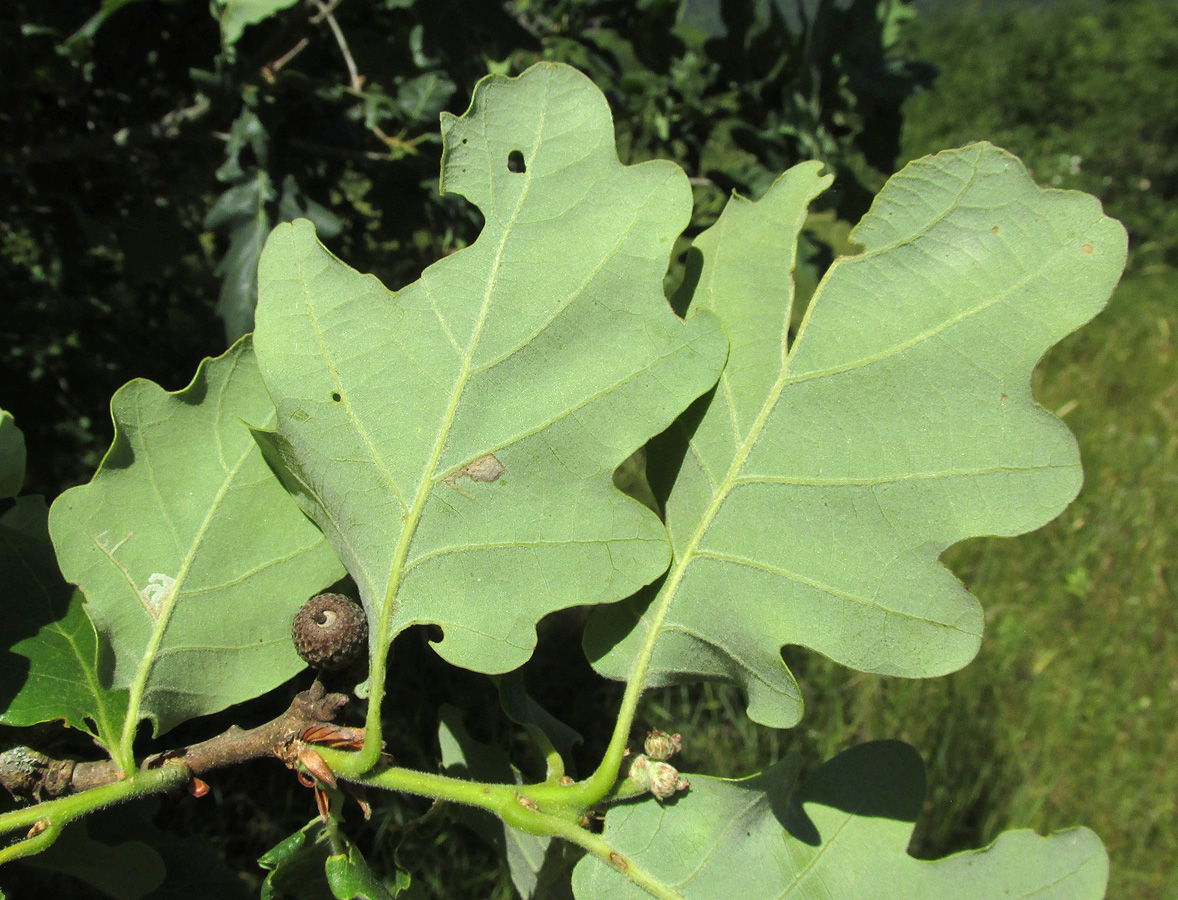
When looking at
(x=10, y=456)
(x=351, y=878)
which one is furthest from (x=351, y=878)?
(x=10, y=456)

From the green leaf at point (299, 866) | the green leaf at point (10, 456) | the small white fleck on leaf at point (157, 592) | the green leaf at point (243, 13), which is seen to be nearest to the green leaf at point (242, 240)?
the green leaf at point (243, 13)

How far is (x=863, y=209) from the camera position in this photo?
72.9 inches

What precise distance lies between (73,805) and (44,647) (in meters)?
0.19

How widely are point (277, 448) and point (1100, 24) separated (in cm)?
1386

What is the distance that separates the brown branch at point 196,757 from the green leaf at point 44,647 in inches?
1.6

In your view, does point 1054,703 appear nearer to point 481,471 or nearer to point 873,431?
point 873,431

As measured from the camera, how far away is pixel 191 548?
92 cm

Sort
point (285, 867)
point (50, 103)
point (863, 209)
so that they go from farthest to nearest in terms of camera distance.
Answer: point (50, 103) → point (863, 209) → point (285, 867)

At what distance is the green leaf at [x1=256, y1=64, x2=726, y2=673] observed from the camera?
34.1 inches

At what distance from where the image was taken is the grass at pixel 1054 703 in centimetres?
274

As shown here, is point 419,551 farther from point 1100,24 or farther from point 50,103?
point 1100,24

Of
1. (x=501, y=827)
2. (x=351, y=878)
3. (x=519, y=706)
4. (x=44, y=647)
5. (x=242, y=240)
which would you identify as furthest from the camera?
(x=242, y=240)

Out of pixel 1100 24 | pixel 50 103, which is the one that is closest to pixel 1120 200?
pixel 1100 24

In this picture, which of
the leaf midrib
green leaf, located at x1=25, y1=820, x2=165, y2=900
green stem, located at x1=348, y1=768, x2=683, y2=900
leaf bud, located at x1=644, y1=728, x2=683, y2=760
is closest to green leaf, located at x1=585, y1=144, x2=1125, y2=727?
leaf bud, located at x1=644, y1=728, x2=683, y2=760
